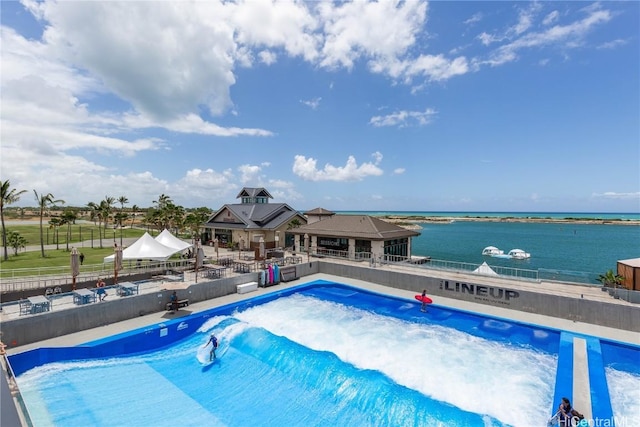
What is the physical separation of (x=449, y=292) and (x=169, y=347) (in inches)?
657

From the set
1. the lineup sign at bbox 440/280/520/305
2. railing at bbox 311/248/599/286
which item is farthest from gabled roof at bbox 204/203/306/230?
the lineup sign at bbox 440/280/520/305

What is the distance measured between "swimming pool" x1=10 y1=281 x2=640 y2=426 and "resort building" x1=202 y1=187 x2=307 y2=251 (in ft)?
57.0

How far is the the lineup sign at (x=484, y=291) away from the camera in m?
18.4

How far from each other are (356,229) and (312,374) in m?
17.7

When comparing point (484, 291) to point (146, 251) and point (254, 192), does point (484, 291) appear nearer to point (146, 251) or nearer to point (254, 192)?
point (146, 251)

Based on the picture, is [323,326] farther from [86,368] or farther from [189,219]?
[189,219]

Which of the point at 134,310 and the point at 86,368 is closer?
the point at 86,368

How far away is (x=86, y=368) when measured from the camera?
12023mm

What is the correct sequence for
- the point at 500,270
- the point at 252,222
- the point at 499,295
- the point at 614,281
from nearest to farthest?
1. the point at 614,281
2. the point at 499,295
3. the point at 500,270
4. the point at 252,222

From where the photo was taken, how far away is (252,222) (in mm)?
34750

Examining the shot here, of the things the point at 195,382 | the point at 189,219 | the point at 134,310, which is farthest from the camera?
the point at 189,219

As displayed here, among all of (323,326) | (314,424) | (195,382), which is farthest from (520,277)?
(195,382)

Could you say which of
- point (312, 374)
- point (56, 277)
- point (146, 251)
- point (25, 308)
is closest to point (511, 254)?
point (312, 374)
